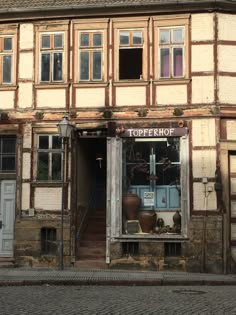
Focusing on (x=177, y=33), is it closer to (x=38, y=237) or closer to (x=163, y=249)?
(x=163, y=249)

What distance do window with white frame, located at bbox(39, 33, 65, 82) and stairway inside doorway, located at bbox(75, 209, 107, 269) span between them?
468 cm

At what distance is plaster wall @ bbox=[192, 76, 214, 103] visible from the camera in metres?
15.6

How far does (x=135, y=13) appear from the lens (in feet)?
52.5

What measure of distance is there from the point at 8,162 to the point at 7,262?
303 cm

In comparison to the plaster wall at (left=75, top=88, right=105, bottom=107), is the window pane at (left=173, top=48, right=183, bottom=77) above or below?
above

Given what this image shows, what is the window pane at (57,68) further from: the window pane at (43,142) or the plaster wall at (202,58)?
the plaster wall at (202,58)

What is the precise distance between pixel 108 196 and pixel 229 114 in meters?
4.20

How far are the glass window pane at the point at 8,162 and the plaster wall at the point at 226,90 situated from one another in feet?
21.3

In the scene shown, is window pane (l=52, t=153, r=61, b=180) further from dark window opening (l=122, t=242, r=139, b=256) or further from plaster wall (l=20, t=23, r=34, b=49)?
plaster wall (l=20, t=23, r=34, b=49)

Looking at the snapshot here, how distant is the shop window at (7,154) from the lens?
16641 mm

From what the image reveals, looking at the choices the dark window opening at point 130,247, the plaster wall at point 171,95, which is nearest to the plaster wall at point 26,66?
the plaster wall at point 171,95

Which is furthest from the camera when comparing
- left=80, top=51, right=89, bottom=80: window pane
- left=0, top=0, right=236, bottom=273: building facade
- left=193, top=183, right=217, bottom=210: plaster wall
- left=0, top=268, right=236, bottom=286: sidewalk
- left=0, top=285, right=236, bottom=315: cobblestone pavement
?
left=80, top=51, right=89, bottom=80: window pane

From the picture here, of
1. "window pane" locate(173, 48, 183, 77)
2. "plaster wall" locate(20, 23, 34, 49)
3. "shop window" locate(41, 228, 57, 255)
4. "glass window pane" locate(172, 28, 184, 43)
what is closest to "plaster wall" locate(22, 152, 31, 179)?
"shop window" locate(41, 228, 57, 255)

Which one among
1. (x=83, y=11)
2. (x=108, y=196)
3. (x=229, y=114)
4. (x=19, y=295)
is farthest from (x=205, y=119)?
(x=19, y=295)
